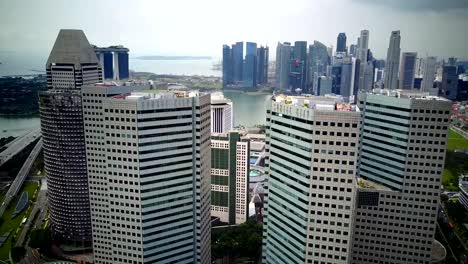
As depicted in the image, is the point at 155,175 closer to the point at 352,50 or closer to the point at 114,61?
the point at 114,61

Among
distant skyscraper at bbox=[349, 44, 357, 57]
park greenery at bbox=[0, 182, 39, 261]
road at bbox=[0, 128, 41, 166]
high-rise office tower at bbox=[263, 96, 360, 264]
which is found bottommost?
park greenery at bbox=[0, 182, 39, 261]

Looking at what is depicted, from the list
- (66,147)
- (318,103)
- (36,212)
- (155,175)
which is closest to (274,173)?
(318,103)

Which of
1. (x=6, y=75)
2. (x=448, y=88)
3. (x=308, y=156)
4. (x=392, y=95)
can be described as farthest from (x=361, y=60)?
(x=308, y=156)

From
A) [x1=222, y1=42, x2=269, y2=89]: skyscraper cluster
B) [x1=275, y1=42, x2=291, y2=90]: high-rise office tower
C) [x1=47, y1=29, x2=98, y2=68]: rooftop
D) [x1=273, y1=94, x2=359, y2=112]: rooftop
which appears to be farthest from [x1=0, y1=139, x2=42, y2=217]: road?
[x1=275, y1=42, x2=291, y2=90]: high-rise office tower

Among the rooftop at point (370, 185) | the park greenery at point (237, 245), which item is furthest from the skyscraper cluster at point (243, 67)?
the rooftop at point (370, 185)

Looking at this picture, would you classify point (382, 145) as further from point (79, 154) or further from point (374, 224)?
point (79, 154)

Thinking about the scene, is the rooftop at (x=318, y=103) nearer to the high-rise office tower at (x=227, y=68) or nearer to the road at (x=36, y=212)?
the road at (x=36, y=212)

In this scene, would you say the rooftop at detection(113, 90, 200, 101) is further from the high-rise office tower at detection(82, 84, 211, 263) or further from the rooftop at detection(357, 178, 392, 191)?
the rooftop at detection(357, 178, 392, 191)
